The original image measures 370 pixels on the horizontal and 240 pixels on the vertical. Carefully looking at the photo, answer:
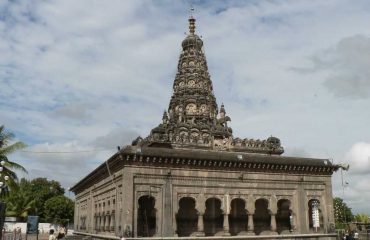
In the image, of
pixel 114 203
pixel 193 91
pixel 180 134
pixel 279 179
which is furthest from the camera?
pixel 193 91

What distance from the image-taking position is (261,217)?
31.2 metres

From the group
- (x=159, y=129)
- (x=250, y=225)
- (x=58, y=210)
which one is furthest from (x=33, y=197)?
(x=250, y=225)

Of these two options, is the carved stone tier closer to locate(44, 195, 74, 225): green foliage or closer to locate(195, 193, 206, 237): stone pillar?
locate(195, 193, 206, 237): stone pillar

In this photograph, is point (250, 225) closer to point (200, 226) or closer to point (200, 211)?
point (200, 226)

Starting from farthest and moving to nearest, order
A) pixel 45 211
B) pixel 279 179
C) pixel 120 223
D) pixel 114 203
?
1. pixel 45 211
2. pixel 279 179
3. pixel 114 203
4. pixel 120 223

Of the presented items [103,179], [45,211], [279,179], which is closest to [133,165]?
[103,179]

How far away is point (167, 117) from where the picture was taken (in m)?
54.2

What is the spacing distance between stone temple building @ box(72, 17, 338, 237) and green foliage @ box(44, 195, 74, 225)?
118 ft

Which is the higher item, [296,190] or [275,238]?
[296,190]

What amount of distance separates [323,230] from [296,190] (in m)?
3.52

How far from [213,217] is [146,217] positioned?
4.66m

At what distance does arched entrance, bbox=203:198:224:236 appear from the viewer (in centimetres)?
2920

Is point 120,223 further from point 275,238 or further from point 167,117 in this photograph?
point 167,117

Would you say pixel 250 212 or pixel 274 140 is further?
Result: pixel 274 140
